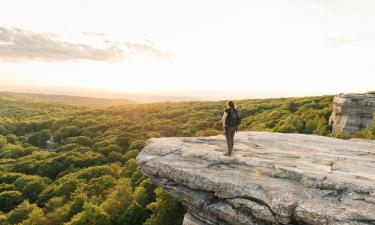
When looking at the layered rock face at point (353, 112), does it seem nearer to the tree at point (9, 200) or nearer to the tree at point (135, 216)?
the tree at point (135, 216)

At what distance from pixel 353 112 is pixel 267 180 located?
41997 millimetres

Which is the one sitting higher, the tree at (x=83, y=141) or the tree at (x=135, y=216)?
the tree at (x=135, y=216)

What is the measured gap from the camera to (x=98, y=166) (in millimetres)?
78500

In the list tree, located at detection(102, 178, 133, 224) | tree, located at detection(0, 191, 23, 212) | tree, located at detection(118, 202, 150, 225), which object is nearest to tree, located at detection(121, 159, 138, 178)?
tree, located at detection(102, 178, 133, 224)

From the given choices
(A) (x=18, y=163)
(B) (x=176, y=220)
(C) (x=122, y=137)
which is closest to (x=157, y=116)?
(C) (x=122, y=137)

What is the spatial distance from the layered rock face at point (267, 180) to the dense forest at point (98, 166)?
9189 mm

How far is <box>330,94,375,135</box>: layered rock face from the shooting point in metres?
49.8

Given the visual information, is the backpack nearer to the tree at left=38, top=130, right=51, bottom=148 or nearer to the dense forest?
the dense forest

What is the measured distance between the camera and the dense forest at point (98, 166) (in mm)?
36719

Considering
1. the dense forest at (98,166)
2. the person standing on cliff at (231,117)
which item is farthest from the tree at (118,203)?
the person standing on cliff at (231,117)

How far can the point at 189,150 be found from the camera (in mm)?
20312

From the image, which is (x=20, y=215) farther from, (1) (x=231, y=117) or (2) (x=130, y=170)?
(1) (x=231, y=117)

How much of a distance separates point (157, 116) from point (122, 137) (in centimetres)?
4437

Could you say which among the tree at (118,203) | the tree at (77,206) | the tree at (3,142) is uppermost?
the tree at (118,203)
